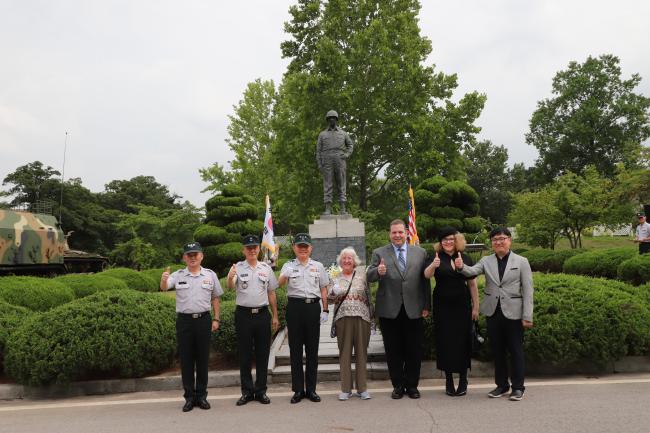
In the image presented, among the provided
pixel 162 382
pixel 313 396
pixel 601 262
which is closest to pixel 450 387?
pixel 313 396

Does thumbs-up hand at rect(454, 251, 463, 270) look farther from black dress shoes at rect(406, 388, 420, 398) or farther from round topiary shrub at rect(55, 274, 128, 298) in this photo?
round topiary shrub at rect(55, 274, 128, 298)

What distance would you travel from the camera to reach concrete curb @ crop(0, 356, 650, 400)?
5.29 metres

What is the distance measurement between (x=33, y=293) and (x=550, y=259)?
61.5 ft

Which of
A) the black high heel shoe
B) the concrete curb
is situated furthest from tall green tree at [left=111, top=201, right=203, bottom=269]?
the black high heel shoe

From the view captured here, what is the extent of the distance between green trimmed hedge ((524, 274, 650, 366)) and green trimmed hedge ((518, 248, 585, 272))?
46.3 feet

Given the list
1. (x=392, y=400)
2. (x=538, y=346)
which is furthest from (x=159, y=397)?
(x=538, y=346)

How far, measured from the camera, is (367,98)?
21547 mm

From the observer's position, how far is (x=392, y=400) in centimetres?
466

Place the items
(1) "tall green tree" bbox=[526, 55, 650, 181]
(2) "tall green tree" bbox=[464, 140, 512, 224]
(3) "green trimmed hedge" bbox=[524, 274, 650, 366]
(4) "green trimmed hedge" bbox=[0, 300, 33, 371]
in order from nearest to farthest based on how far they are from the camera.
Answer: (3) "green trimmed hedge" bbox=[524, 274, 650, 366]
(4) "green trimmed hedge" bbox=[0, 300, 33, 371]
(1) "tall green tree" bbox=[526, 55, 650, 181]
(2) "tall green tree" bbox=[464, 140, 512, 224]

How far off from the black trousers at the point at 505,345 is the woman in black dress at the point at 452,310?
0.75 feet

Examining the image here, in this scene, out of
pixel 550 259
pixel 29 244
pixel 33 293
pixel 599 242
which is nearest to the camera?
pixel 33 293

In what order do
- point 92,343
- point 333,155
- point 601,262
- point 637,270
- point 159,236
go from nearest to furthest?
point 92,343 → point 637,270 → point 333,155 → point 601,262 → point 159,236

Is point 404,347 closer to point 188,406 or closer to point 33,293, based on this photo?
point 188,406

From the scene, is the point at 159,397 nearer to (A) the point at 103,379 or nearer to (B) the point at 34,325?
(A) the point at 103,379
